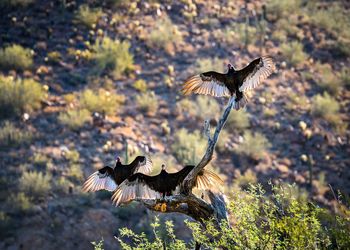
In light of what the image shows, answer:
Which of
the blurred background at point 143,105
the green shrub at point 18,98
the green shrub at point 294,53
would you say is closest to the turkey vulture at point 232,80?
the blurred background at point 143,105

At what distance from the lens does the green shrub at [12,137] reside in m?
14.0

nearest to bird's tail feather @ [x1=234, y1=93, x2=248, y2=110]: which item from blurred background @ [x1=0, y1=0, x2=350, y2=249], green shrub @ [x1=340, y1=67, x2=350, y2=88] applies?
blurred background @ [x1=0, y1=0, x2=350, y2=249]

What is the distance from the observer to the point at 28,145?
555 inches

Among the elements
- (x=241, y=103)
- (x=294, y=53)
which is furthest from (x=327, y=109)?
(x=241, y=103)

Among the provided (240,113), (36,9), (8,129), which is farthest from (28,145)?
(36,9)

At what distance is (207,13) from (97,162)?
10.4 metres

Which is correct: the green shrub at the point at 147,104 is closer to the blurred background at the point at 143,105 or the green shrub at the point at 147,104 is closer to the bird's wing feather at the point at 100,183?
the blurred background at the point at 143,105

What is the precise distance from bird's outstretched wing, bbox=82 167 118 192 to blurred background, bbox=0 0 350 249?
19.0ft

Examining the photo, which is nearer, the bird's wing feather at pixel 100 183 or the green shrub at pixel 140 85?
the bird's wing feather at pixel 100 183

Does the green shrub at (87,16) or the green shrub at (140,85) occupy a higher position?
the green shrub at (87,16)

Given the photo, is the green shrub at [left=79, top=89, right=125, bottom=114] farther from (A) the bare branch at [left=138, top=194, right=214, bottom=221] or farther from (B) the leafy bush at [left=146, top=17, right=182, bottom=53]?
(A) the bare branch at [left=138, top=194, right=214, bottom=221]

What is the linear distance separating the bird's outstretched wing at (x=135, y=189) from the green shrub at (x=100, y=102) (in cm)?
1023

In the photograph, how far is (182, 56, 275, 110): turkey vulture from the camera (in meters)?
5.86

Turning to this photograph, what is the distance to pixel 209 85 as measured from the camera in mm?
6000
